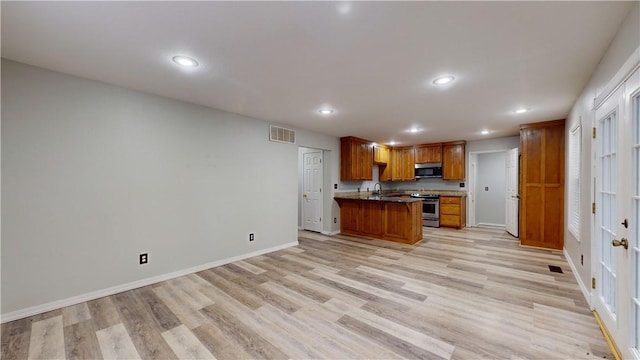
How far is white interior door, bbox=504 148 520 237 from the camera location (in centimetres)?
568

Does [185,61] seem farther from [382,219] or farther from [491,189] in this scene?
[491,189]

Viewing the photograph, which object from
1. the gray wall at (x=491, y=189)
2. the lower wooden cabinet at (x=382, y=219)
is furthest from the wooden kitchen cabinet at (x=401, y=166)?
the lower wooden cabinet at (x=382, y=219)

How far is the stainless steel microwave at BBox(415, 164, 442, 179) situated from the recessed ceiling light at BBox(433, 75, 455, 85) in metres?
4.94

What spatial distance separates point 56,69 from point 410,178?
302 inches

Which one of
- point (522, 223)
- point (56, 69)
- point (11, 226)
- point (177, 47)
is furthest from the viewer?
point (522, 223)

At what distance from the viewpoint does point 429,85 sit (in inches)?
112

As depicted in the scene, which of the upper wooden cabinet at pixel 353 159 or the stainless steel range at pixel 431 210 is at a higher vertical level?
the upper wooden cabinet at pixel 353 159

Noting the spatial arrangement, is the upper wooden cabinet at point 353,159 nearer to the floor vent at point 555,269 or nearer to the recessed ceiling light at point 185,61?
the floor vent at point 555,269

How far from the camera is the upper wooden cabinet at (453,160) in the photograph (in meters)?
6.80

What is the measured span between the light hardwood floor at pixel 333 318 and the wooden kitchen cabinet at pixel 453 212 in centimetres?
286

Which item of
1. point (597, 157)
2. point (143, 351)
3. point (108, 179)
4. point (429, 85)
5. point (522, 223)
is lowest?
point (143, 351)

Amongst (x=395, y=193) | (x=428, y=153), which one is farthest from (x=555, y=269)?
(x=395, y=193)

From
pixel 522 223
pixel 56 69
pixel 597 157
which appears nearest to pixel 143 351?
pixel 56 69

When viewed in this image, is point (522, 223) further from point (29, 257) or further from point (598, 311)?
point (29, 257)
